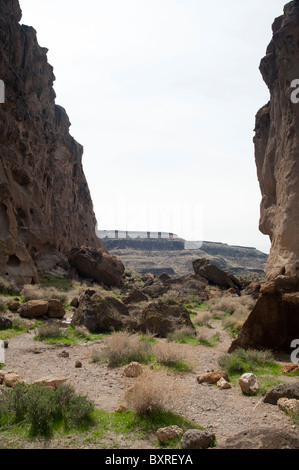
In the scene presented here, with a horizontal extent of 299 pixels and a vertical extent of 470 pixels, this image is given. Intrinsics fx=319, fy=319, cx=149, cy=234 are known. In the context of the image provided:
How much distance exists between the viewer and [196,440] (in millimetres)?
3969

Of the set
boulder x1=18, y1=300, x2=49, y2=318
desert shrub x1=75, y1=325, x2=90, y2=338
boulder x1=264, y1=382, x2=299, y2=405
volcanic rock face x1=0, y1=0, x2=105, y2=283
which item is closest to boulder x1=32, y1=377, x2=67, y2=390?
boulder x1=264, y1=382, x2=299, y2=405

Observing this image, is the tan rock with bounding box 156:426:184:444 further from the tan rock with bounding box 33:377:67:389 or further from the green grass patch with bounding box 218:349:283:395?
the green grass patch with bounding box 218:349:283:395

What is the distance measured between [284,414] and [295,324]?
439 centimetres

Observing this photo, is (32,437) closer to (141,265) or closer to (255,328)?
(255,328)

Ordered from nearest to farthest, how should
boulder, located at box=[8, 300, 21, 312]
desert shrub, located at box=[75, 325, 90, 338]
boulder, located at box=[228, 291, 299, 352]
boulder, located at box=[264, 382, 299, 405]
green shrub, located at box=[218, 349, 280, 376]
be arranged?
boulder, located at box=[264, 382, 299, 405] → green shrub, located at box=[218, 349, 280, 376] → boulder, located at box=[228, 291, 299, 352] → desert shrub, located at box=[75, 325, 90, 338] → boulder, located at box=[8, 300, 21, 312]

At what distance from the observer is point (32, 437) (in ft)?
13.9

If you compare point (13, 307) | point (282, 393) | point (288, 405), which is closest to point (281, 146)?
point (282, 393)

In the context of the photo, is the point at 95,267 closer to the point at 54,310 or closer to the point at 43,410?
the point at 54,310

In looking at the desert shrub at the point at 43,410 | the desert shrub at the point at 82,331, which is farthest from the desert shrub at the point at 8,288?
the desert shrub at the point at 43,410

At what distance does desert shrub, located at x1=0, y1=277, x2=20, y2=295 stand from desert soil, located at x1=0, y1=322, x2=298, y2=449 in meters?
7.84

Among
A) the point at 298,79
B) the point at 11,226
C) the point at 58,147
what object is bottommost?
the point at 11,226

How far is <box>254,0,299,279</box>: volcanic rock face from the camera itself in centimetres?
1190

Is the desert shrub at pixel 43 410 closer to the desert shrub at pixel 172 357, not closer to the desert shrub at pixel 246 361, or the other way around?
the desert shrub at pixel 172 357
